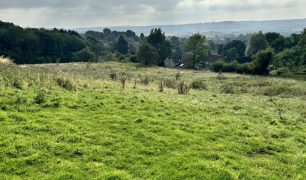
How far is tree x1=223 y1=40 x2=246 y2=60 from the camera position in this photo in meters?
136

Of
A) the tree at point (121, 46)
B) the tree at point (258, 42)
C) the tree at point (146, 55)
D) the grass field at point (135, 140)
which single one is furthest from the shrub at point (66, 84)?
the tree at point (121, 46)

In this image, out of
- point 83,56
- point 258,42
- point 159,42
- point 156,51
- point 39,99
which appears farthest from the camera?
point 258,42

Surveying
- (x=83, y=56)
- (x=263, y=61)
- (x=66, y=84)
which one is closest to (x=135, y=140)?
(x=66, y=84)

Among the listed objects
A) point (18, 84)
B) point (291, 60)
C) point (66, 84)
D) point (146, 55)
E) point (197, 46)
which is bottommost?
point (291, 60)

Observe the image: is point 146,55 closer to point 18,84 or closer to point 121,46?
point 121,46

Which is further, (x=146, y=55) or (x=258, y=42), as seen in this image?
(x=258, y=42)

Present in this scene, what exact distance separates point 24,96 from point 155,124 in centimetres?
660

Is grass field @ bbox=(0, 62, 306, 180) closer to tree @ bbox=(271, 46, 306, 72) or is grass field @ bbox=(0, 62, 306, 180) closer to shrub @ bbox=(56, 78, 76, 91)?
shrub @ bbox=(56, 78, 76, 91)

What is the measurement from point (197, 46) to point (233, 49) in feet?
108

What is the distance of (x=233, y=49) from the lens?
137500mm

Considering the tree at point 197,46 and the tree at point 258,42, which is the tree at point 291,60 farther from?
the tree at point 258,42

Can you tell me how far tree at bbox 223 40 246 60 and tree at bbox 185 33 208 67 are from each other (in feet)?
94.9

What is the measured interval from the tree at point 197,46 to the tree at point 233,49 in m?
28.9

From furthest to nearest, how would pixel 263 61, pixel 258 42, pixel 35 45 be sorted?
pixel 258 42 < pixel 35 45 < pixel 263 61
